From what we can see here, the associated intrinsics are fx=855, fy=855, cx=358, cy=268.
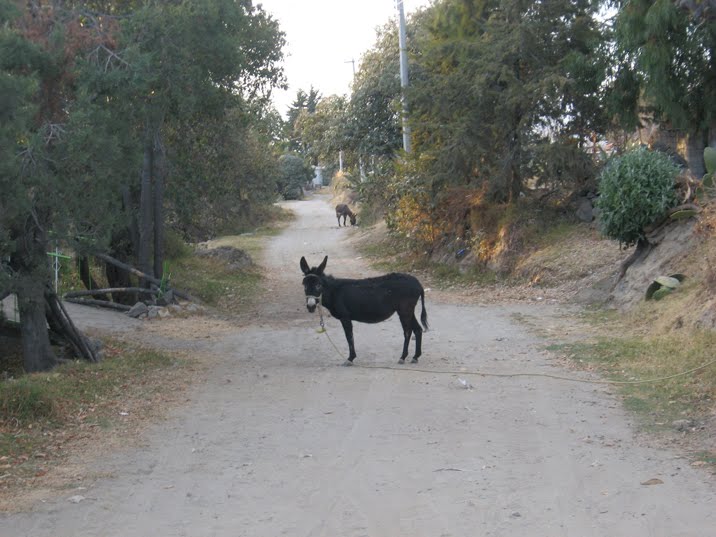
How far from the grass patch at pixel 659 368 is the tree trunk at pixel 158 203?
33.9ft

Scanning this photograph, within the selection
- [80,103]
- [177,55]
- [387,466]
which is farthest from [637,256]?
[80,103]

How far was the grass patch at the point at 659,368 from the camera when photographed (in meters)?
9.45

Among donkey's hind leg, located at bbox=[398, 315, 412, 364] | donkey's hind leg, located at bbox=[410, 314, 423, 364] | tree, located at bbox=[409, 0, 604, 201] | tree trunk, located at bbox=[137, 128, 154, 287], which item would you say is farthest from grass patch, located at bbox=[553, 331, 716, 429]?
tree, located at bbox=[409, 0, 604, 201]

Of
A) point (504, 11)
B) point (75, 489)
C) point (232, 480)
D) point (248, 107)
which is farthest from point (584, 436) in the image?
point (504, 11)

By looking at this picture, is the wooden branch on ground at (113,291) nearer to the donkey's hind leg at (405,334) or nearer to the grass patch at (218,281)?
the grass patch at (218,281)

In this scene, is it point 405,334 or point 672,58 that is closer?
point 405,334

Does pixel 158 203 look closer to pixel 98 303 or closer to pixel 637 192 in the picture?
pixel 98 303

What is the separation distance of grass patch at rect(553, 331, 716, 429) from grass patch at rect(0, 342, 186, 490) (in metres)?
5.97

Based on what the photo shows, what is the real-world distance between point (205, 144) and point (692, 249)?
1271 cm

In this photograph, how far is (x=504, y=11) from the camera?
2409 cm

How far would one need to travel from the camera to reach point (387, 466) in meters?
7.80

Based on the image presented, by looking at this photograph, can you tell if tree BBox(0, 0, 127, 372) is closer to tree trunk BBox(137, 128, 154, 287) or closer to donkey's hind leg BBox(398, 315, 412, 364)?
donkey's hind leg BBox(398, 315, 412, 364)

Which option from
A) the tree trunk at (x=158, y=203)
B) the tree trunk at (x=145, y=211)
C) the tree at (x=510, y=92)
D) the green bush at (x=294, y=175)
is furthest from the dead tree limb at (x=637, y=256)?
the green bush at (x=294, y=175)

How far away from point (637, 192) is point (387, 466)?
36.0 feet
